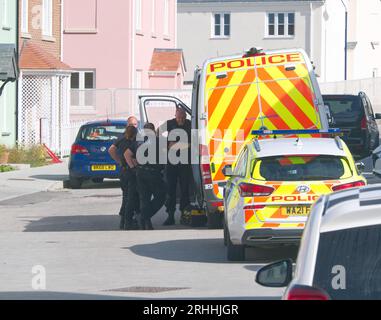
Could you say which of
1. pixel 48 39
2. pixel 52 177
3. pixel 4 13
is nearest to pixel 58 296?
pixel 52 177

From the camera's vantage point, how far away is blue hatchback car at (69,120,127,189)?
26453 mm

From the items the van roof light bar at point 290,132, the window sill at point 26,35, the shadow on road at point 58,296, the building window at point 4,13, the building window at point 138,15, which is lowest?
the shadow on road at point 58,296

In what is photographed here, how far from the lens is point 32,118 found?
3772 centimetres

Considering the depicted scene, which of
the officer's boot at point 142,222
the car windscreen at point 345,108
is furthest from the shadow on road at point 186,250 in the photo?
the car windscreen at point 345,108

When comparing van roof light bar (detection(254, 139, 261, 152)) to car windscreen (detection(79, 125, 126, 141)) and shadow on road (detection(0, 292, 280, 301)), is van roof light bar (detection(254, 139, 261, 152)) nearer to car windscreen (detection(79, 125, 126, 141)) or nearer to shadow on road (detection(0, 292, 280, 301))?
shadow on road (detection(0, 292, 280, 301))

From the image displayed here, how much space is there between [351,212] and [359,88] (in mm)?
59407

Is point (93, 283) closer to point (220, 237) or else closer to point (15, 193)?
point (220, 237)

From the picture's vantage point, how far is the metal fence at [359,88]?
2383 inches

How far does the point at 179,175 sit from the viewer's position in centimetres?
1917

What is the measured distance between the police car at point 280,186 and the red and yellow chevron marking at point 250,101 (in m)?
2.45

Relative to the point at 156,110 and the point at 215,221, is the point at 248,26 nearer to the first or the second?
the point at 156,110

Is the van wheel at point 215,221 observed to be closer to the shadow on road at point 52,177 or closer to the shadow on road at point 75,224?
the shadow on road at point 75,224
